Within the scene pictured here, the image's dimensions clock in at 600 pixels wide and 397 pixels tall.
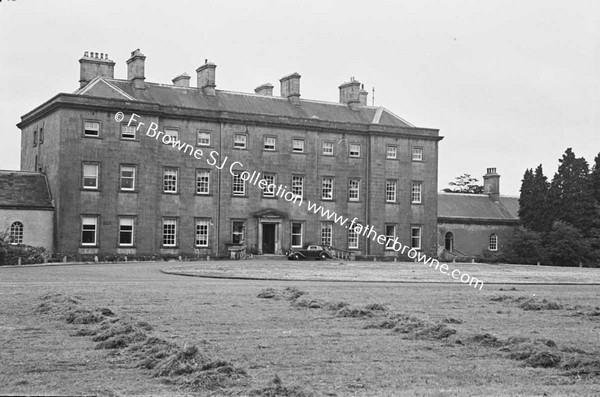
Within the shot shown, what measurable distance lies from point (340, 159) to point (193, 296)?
40.1 m

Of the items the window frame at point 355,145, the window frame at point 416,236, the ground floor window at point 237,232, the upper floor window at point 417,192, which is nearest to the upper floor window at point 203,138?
the ground floor window at point 237,232

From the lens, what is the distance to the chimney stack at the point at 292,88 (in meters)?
63.2

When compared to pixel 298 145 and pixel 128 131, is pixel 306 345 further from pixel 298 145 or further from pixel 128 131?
pixel 298 145

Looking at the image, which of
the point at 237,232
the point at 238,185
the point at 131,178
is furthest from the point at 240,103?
the point at 131,178

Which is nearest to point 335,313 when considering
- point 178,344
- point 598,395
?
point 178,344

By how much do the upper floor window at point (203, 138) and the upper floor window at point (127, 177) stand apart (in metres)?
4.91

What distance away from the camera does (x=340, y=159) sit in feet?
204

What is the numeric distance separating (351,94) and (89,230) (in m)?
22.6

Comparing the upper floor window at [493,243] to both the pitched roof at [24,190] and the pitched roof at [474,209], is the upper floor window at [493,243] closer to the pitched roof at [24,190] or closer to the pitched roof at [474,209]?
the pitched roof at [474,209]

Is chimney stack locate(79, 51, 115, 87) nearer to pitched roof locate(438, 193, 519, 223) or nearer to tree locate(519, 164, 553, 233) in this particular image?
pitched roof locate(438, 193, 519, 223)

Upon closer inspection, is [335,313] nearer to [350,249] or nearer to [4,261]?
[4,261]

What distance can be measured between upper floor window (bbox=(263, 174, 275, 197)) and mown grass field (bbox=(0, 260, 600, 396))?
35.4 m

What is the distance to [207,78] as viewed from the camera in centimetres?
6053

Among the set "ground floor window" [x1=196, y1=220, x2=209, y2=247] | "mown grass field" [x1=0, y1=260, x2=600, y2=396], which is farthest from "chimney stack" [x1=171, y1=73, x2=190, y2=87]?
"mown grass field" [x1=0, y1=260, x2=600, y2=396]
